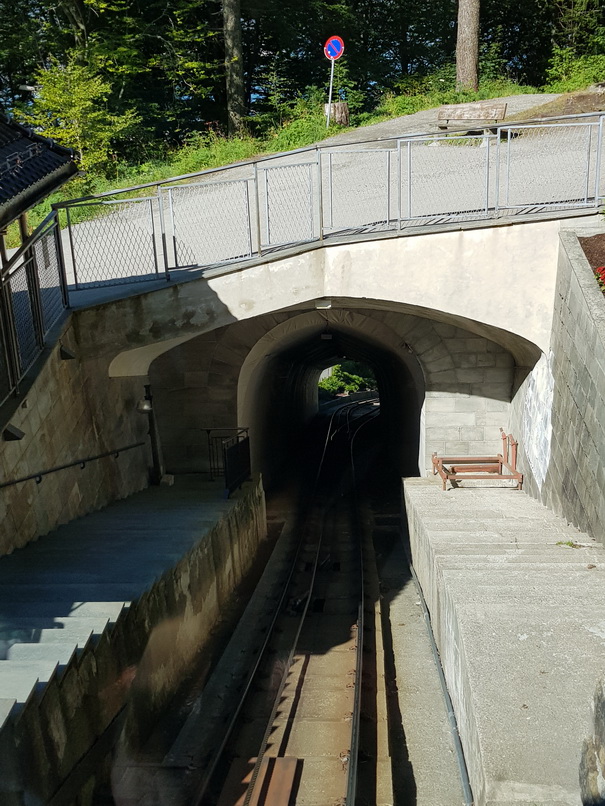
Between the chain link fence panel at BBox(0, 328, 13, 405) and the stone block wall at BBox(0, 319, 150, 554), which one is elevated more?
the chain link fence panel at BBox(0, 328, 13, 405)

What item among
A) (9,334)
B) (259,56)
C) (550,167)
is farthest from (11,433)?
(259,56)

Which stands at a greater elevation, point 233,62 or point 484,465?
point 233,62

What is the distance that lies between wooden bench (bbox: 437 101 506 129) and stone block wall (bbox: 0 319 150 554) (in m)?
9.53

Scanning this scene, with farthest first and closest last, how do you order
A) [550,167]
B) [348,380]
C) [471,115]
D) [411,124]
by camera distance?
[348,380] < [411,124] < [471,115] < [550,167]

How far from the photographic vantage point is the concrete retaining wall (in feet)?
12.7

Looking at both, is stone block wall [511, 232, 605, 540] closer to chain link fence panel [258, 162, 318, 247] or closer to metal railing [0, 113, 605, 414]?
A: metal railing [0, 113, 605, 414]

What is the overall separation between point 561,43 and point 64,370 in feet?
87.0

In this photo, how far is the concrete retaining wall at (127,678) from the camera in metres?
3.88

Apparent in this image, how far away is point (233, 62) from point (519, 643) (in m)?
21.8

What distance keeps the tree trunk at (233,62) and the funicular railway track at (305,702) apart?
1582 cm

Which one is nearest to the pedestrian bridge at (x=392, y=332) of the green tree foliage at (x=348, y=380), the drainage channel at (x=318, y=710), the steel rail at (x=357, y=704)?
the drainage channel at (x=318, y=710)

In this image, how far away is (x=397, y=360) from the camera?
52.9 ft

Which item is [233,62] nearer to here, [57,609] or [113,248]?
[113,248]

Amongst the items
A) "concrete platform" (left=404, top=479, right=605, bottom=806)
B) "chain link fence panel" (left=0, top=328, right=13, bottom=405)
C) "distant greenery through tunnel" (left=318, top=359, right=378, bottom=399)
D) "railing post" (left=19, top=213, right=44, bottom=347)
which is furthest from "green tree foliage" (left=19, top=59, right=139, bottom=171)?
A: "distant greenery through tunnel" (left=318, top=359, right=378, bottom=399)
